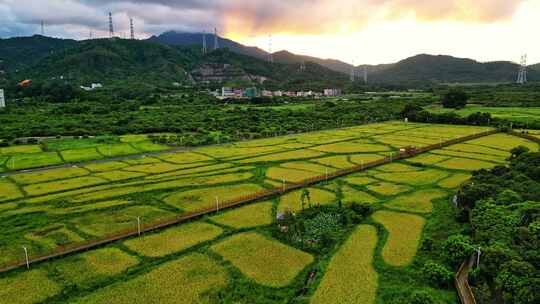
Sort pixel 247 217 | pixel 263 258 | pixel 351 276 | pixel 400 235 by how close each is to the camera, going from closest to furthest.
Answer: pixel 351 276, pixel 263 258, pixel 400 235, pixel 247 217

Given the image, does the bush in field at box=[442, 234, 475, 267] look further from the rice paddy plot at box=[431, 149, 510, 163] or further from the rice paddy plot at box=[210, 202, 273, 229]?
the rice paddy plot at box=[431, 149, 510, 163]

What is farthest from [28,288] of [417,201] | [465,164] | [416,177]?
[465,164]

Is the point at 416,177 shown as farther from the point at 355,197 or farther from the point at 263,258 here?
the point at 263,258

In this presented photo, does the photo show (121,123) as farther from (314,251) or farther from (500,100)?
(500,100)

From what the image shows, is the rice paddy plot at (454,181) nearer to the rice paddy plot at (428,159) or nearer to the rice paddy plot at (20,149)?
the rice paddy plot at (428,159)

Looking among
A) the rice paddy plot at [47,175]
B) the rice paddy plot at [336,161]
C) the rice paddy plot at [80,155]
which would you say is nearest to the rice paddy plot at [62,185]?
the rice paddy plot at [47,175]
